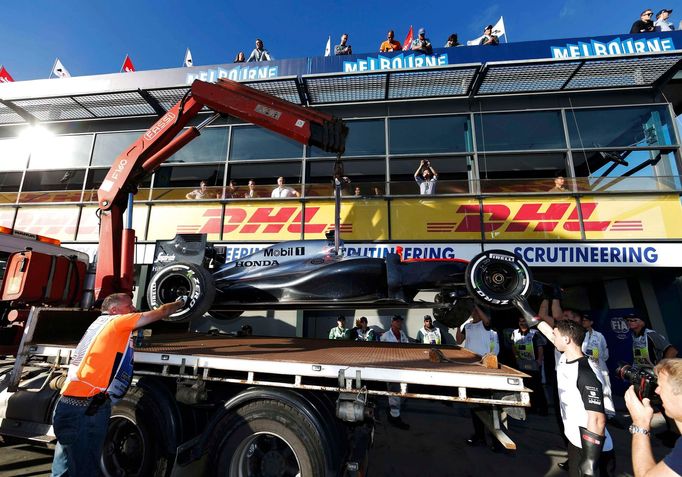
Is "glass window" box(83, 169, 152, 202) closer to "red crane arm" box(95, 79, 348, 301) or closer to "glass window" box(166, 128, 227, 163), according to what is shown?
"glass window" box(166, 128, 227, 163)

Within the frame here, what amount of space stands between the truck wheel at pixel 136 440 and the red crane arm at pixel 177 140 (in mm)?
2331

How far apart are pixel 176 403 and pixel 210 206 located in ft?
21.6

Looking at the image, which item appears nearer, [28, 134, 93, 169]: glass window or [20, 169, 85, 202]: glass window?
[20, 169, 85, 202]: glass window

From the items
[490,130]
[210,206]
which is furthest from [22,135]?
[490,130]

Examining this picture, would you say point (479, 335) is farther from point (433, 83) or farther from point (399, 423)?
point (433, 83)

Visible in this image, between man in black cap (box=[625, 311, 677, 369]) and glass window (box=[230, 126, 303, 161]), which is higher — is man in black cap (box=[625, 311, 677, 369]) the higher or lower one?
the lower one

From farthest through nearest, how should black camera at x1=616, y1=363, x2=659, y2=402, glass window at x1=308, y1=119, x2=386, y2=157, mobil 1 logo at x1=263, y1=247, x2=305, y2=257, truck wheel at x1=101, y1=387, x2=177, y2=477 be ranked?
glass window at x1=308, y1=119, x2=386, y2=157 < mobil 1 logo at x1=263, y1=247, x2=305, y2=257 < truck wheel at x1=101, y1=387, x2=177, y2=477 < black camera at x1=616, y1=363, x2=659, y2=402

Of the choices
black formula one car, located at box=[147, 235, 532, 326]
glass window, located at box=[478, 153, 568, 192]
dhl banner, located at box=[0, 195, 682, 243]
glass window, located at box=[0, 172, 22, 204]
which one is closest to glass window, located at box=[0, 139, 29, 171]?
glass window, located at box=[0, 172, 22, 204]

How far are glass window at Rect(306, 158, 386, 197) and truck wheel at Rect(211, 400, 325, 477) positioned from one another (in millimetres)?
6385

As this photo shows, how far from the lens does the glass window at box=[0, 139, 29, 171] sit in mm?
10695

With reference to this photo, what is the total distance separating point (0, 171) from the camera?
10.8 metres

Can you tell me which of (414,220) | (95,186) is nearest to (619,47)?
(414,220)

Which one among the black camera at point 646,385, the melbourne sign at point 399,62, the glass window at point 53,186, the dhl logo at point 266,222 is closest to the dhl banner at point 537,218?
the dhl logo at point 266,222

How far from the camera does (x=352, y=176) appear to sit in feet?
34.9
